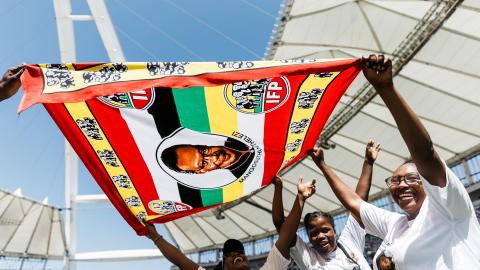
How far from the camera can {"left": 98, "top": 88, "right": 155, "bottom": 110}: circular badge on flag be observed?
337cm

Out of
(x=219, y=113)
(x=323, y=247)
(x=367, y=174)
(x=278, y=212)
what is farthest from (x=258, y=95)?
(x=323, y=247)

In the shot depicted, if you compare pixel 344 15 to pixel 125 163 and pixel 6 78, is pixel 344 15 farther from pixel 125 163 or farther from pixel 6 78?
pixel 6 78

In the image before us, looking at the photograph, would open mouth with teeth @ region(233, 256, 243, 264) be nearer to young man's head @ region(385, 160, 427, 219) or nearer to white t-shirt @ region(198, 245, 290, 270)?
white t-shirt @ region(198, 245, 290, 270)

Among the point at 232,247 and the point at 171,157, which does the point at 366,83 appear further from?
the point at 232,247

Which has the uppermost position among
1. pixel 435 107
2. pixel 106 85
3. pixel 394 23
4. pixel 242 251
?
pixel 394 23

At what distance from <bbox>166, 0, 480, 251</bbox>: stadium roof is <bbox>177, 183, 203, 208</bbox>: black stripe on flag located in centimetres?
905

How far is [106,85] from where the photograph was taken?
2.85 metres

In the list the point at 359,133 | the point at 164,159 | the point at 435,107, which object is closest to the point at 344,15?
the point at 435,107

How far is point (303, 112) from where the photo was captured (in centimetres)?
396

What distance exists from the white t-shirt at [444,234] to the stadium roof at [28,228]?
1022 inches

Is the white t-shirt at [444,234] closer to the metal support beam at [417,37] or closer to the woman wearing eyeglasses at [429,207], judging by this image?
the woman wearing eyeglasses at [429,207]

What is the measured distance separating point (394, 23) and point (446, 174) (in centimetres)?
1231

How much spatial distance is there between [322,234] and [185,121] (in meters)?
1.73

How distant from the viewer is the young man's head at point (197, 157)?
398 centimetres
